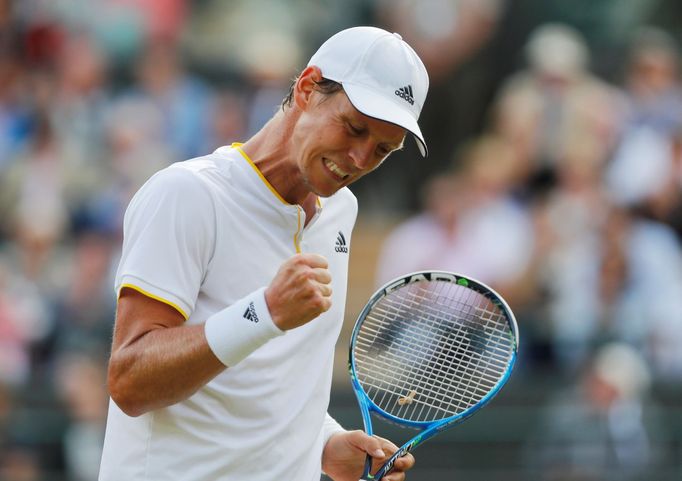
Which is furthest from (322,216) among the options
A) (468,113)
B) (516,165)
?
(468,113)

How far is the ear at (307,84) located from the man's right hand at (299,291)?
1.86 feet

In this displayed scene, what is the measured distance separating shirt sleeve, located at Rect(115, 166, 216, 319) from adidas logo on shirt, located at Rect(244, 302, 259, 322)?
0.20m

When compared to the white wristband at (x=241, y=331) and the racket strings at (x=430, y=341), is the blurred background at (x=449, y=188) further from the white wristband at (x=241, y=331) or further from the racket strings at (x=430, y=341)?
the white wristband at (x=241, y=331)

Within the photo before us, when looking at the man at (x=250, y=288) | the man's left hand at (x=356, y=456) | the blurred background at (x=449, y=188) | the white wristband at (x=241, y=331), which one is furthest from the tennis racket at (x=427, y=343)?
the blurred background at (x=449, y=188)

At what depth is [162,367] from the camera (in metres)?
3.26

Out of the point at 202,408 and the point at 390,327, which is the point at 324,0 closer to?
the point at 390,327

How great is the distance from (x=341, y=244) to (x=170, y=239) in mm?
681

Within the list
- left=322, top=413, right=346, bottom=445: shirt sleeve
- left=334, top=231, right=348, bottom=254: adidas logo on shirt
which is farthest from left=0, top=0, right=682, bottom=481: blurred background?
left=334, top=231, right=348, bottom=254: adidas logo on shirt

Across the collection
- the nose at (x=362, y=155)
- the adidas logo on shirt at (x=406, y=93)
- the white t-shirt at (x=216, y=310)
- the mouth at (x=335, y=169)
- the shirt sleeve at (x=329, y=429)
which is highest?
the adidas logo on shirt at (x=406, y=93)

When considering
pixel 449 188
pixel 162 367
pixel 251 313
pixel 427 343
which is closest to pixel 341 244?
pixel 427 343

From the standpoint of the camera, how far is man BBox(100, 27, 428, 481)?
128 inches

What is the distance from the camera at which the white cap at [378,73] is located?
11.5ft

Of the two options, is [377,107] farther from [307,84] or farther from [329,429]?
[329,429]

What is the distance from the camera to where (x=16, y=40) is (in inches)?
424
